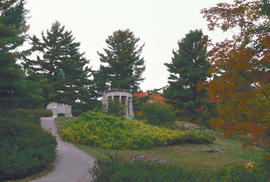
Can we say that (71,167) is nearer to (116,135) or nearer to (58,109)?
(116,135)

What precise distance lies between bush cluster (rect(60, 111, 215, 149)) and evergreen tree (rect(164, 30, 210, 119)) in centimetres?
947

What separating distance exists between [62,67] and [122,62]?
742 cm

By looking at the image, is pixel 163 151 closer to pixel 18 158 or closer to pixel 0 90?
pixel 18 158

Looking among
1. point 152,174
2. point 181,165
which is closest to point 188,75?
point 181,165

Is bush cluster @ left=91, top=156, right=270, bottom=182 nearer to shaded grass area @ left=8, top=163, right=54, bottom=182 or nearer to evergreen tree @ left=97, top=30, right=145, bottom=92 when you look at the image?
shaded grass area @ left=8, top=163, right=54, bottom=182

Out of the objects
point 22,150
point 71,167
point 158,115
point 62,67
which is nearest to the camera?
point 22,150

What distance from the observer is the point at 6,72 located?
917 centimetres

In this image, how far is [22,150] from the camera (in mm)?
6531

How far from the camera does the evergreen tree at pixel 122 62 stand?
96.5 ft

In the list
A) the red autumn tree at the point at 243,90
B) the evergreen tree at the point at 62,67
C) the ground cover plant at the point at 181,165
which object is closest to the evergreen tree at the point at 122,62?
the evergreen tree at the point at 62,67

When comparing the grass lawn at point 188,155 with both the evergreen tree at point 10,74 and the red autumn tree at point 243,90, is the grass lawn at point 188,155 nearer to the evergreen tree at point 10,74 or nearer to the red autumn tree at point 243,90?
the evergreen tree at point 10,74

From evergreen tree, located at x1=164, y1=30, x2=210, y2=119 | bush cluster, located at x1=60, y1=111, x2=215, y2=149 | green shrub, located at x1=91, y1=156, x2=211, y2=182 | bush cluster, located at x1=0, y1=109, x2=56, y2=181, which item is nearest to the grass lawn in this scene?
bush cluster, located at x1=60, y1=111, x2=215, y2=149

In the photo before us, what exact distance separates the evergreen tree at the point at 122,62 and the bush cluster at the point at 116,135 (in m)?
14.7

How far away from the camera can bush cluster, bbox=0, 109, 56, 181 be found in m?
5.97
